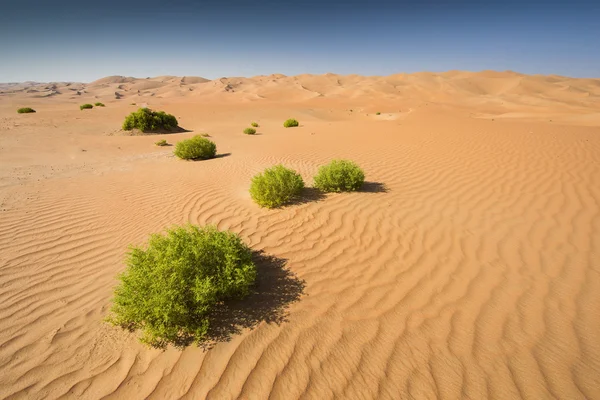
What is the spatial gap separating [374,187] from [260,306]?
4393 millimetres

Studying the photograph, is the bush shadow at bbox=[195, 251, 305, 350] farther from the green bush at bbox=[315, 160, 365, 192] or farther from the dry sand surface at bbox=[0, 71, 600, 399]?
the green bush at bbox=[315, 160, 365, 192]

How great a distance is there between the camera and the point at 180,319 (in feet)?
9.14

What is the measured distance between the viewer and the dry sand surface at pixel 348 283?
8.29 feet

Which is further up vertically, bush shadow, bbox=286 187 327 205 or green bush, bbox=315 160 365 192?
green bush, bbox=315 160 365 192

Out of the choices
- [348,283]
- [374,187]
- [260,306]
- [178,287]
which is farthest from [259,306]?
[374,187]

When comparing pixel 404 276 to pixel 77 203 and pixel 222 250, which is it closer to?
pixel 222 250

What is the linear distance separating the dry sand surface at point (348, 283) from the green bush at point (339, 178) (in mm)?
300

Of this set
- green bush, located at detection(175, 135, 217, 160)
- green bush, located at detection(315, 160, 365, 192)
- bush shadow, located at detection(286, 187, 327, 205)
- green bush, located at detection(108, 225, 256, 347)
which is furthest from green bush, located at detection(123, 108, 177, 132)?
green bush, located at detection(108, 225, 256, 347)

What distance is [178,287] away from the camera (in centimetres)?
288

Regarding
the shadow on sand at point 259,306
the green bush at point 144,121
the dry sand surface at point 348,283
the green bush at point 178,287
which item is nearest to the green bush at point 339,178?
the dry sand surface at point 348,283

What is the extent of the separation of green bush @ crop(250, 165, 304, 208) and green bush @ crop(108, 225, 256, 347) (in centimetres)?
227

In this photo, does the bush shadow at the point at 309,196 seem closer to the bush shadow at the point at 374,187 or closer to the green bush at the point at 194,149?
the bush shadow at the point at 374,187

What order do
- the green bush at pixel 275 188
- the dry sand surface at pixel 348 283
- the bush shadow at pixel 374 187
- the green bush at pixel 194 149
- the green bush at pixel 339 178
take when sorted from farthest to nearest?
the green bush at pixel 194 149 < the bush shadow at pixel 374 187 < the green bush at pixel 339 178 < the green bush at pixel 275 188 < the dry sand surface at pixel 348 283

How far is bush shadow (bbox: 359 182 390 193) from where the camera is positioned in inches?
255
